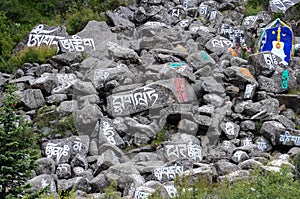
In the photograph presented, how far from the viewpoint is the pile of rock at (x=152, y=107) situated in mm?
11516

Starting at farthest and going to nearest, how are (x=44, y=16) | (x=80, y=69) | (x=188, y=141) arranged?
(x=44, y=16) → (x=80, y=69) → (x=188, y=141)

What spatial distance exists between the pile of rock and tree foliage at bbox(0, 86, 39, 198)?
157cm

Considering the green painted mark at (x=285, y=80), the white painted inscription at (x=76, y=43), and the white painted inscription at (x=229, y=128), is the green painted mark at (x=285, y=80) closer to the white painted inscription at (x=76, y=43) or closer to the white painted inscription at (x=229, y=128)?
the white painted inscription at (x=229, y=128)

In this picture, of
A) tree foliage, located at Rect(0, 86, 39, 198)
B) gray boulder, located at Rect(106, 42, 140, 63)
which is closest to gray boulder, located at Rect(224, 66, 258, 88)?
gray boulder, located at Rect(106, 42, 140, 63)

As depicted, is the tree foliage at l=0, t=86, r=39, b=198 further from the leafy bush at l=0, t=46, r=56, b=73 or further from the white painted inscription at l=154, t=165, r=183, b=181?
the leafy bush at l=0, t=46, r=56, b=73

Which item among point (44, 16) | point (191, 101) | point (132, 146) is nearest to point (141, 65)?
point (191, 101)

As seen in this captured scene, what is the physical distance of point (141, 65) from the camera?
611 inches

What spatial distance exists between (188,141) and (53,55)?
5.35 metres

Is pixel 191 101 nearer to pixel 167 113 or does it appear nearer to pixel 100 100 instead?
pixel 167 113

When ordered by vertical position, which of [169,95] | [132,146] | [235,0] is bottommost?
[132,146]

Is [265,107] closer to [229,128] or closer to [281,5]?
[229,128]

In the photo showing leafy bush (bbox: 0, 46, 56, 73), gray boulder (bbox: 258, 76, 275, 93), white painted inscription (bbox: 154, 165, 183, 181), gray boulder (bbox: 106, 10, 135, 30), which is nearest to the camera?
white painted inscription (bbox: 154, 165, 183, 181)

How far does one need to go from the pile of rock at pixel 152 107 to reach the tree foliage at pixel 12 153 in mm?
1575

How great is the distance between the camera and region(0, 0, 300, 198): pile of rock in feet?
37.8
